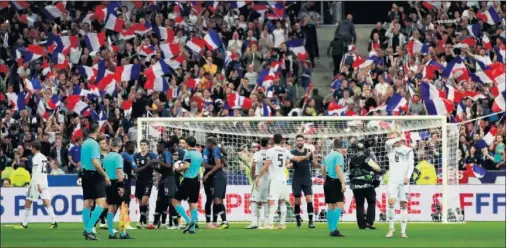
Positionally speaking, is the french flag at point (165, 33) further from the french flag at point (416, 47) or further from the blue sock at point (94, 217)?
the blue sock at point (94, 217)

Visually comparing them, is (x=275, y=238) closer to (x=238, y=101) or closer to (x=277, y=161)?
(x=277, y=161)

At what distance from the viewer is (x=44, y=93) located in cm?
4250

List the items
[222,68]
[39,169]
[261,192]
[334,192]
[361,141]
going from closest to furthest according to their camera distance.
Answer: [334,192]
[261,192]
[39,169]
[361,141]
[222,68]

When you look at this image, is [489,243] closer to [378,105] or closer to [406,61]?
[378,105]

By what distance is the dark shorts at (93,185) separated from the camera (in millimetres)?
27250

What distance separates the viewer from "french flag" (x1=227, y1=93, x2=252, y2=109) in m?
41.1

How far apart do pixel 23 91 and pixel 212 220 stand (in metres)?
11.9

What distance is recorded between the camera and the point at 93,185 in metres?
27.3

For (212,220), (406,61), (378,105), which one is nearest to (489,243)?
(212,220)

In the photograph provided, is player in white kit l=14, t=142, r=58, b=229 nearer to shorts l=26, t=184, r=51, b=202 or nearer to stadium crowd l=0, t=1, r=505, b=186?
shorts l=26, t=184, r=51, b=202

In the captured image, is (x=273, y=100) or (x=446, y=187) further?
(x=273, y=100)

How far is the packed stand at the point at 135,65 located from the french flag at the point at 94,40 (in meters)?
0.03

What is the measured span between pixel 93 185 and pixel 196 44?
693 inches

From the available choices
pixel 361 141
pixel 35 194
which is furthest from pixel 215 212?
pixel 361 141
